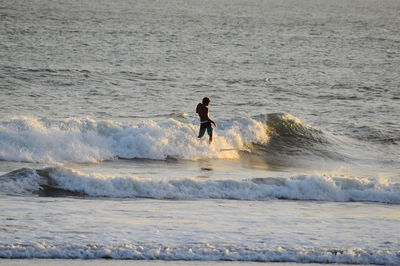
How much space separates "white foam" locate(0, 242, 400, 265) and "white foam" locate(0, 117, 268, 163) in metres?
7.80

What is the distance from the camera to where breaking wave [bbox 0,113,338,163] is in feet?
57.7

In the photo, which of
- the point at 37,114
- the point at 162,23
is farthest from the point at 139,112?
the point at 162,23

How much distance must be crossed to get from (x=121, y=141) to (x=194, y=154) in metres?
1.85

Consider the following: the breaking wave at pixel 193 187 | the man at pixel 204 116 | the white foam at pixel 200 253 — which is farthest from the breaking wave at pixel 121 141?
the white foam at pixel 200 253

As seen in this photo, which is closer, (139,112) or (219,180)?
(219,180)

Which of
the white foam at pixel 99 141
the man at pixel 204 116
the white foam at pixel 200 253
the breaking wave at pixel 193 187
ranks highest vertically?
the man at pixel 204 116

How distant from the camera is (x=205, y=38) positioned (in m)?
51.3

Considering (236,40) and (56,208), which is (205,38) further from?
(56,208)

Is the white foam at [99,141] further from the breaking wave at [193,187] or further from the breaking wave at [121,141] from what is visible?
the breaking wave at [193,187]

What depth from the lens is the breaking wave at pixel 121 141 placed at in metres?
17.6

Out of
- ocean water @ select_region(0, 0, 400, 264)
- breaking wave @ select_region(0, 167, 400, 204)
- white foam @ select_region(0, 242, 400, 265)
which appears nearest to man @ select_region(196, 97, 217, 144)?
ocean water @ select_region(0, 0, 400, 264)

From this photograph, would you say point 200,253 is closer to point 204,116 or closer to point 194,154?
point 204,116

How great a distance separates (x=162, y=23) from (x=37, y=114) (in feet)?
140

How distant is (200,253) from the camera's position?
975 cm
